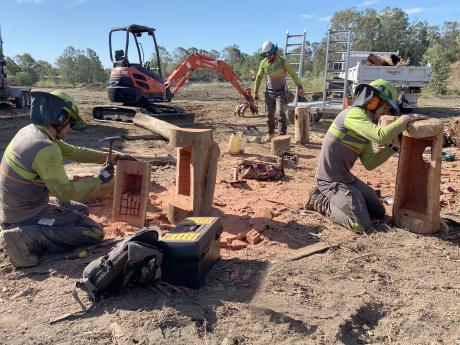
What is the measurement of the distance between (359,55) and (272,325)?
1367cm

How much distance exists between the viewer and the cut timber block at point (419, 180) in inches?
172

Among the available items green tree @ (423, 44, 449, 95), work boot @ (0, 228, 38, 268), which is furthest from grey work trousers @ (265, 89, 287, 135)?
green tree @ (423, 44, 449, 95)

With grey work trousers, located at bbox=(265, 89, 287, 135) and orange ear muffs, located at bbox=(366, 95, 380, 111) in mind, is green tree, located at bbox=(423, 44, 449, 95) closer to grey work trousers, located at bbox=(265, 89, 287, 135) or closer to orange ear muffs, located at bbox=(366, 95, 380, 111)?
grey work trousers, located at bbox=(265, 89, 287, 135)

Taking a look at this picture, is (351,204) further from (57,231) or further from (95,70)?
(95,70)

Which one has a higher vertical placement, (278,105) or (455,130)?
(278,105)

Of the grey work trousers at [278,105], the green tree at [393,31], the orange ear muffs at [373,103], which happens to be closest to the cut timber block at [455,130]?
the grey work trousers at [278,105]

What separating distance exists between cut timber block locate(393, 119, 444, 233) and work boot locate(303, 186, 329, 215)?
2.44ft

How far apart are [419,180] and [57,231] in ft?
12.1

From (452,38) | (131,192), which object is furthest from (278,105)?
(452,38)

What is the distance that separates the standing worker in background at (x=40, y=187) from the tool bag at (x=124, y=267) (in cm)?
95

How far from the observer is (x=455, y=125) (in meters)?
9.43

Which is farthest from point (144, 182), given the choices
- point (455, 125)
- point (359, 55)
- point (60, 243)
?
point (359, 55)

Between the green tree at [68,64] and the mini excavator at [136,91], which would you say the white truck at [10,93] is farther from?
the green tree at [68,64]

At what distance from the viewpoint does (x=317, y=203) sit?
5.22 meters
